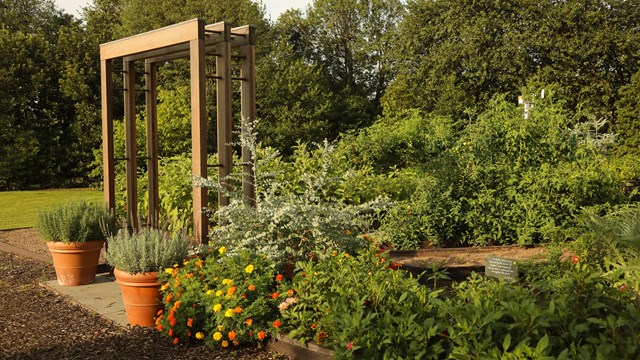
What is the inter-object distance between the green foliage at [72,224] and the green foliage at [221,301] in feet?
5.50

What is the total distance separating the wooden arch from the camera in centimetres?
505

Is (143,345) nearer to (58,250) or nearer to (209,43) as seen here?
(58,250)

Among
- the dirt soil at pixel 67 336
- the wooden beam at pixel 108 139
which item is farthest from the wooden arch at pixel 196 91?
the dirt soil at pixel 67 336

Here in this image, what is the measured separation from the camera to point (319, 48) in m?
29.9

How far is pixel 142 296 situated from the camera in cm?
433

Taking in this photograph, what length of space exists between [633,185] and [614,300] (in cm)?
1071

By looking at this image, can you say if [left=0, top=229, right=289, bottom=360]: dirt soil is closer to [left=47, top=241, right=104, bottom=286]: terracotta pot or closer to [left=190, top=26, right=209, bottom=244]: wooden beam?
[left=47, top=241, right=104, bottom=286]: terracotta pot

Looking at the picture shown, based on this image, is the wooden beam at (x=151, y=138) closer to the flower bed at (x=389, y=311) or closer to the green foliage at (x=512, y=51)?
the flower bed at (x=389, y=311)

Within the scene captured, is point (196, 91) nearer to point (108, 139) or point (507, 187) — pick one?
point (108, 139)

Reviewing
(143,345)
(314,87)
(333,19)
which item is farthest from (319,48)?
(143,345)

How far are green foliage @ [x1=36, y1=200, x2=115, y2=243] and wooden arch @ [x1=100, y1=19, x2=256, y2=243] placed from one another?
314 mm

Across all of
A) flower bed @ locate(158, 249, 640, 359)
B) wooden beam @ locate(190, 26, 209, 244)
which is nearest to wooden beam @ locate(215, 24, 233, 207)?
wooden beam @ locate(190, 26, 209, 244)

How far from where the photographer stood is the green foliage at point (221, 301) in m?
3.63

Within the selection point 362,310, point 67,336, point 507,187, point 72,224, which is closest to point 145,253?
point 67,336
